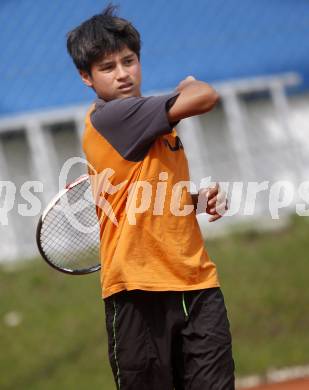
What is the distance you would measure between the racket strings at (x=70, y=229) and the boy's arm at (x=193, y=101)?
0.83m

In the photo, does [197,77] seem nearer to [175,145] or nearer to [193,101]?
[175,145]

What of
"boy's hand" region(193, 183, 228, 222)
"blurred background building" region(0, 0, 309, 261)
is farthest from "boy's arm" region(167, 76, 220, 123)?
"blurred background building" region(0, 0, 309, 261)

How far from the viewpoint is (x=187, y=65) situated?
1334 cm

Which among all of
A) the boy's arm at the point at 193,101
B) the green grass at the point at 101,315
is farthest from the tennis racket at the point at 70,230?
the green grass at the point at 101,315

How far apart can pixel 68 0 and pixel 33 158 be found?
103 inches

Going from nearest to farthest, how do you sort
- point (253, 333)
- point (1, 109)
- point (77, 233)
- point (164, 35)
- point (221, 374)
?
point (221, 374), point (77, 233), point (253, 333), point (1, 109), point (164, 35)

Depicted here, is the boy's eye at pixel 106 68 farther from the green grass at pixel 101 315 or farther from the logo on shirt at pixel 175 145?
the green grass at pixel 101 315

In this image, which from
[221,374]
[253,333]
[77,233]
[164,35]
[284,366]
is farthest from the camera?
[164,35]

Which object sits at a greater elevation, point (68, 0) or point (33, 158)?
point (68, 0)

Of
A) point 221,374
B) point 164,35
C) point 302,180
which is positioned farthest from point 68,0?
point 221,374

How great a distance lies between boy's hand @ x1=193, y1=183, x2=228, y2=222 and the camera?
137 inches

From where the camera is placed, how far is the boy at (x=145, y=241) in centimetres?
332

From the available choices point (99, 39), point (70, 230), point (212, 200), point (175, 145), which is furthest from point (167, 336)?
point (99, 39)

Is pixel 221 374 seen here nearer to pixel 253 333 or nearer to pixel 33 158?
pixel 253 333
